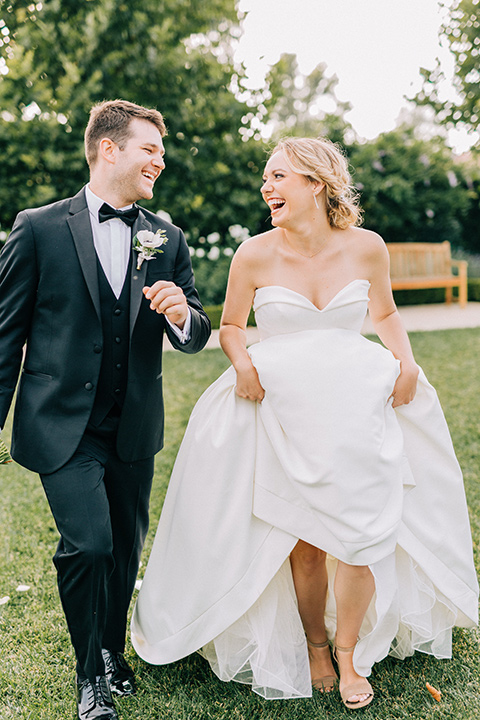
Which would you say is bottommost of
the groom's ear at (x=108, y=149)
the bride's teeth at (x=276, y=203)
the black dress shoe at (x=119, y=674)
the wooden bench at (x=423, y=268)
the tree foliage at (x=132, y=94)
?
the wooden bench at (x=423, y=268)

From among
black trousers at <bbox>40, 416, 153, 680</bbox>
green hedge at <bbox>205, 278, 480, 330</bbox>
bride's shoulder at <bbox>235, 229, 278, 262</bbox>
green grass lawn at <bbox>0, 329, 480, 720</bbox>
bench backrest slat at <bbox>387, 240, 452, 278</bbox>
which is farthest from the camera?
green hedge at <bbox>205, 278, 480, 330</bbox>

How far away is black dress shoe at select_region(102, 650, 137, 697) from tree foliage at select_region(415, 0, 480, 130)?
10418 mm

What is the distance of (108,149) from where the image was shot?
2.49m

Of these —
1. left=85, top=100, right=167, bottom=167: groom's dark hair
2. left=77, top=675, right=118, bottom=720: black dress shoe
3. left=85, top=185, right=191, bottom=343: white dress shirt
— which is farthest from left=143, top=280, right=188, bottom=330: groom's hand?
left=77, top=675, right=118, bottom=720: black dress shoe

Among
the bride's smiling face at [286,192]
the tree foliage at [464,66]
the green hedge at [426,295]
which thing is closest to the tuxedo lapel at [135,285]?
the bride's smiling face at [286,192]

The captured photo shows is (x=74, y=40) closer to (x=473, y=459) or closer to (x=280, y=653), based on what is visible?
(x=473, y=459)

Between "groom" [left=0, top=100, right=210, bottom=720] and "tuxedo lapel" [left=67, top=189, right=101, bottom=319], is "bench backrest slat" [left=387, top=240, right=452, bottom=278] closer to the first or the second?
"groom" [left=0, top=100, right=210, bottom=720]

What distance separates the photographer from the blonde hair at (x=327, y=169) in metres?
2.63

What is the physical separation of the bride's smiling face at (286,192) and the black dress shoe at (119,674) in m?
1.90

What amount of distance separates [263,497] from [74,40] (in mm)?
11922

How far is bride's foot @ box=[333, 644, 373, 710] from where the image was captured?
98.7 inches

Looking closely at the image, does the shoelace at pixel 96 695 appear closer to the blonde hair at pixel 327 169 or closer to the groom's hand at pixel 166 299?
the groom's hand at pixel 166 299

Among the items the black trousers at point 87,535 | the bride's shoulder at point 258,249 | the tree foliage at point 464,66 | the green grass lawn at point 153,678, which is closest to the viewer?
the black trousers at point 87,535

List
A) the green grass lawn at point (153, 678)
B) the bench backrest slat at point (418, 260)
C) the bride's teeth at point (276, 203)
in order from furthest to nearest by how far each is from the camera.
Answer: the bench backrest slat at point (418, 260), the bride's teeth at point (276, 203), the green grass lawn at point (153, 678)
